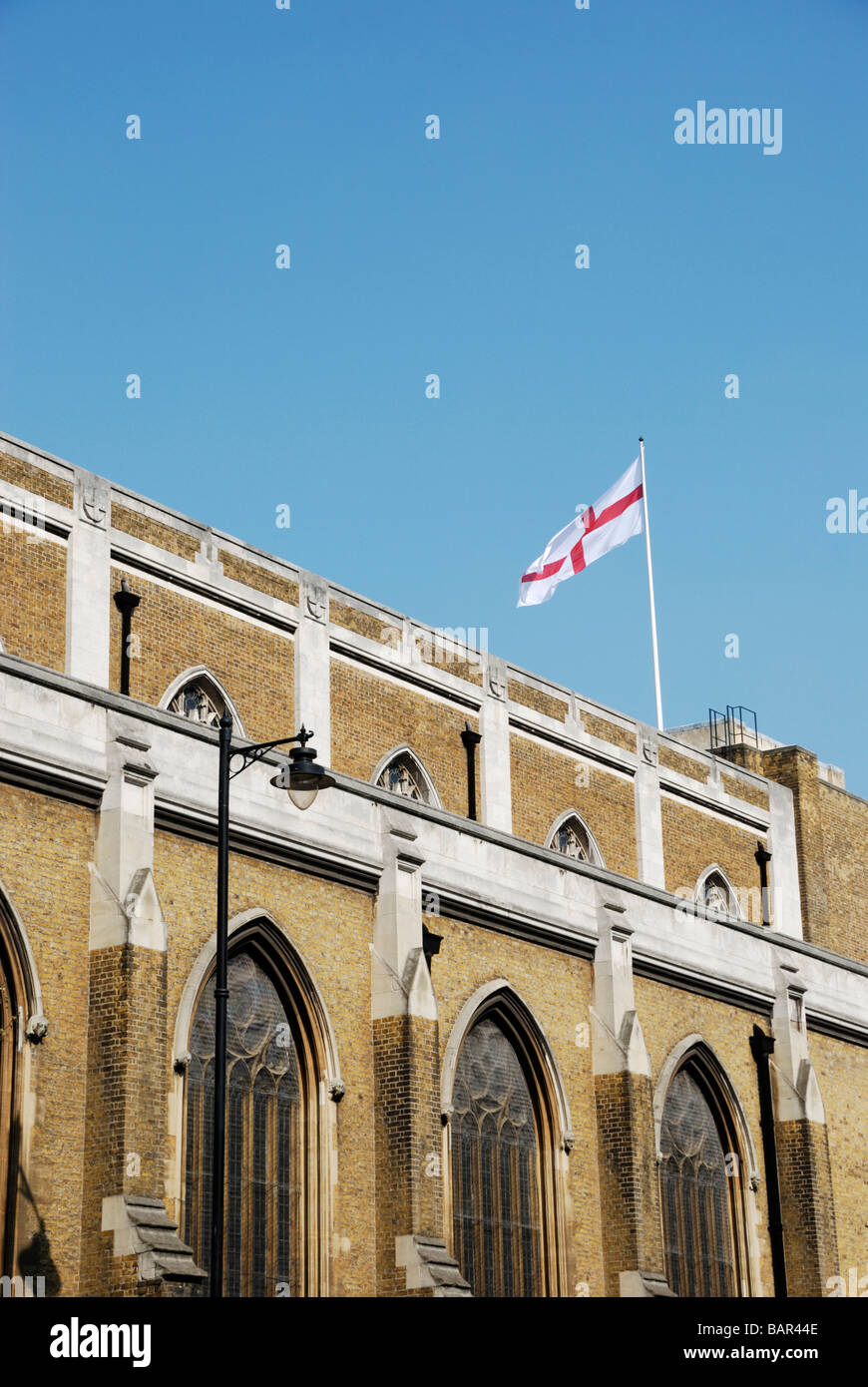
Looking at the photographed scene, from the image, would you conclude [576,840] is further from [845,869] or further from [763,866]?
[845,869]

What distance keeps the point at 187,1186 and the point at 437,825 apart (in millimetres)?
7114

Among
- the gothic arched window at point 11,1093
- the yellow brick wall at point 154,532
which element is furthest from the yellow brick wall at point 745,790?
the gothic arched window at point 11,1093

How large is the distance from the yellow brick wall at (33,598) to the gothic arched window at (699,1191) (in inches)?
476

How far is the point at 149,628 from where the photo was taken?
33188 mm

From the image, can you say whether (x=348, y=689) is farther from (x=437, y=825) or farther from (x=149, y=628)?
(x=437, y=825)

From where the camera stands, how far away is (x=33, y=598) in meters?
31.0

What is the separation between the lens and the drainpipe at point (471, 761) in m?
39.1

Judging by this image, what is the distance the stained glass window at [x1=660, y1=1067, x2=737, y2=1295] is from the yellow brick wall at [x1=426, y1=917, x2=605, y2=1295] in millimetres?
2260

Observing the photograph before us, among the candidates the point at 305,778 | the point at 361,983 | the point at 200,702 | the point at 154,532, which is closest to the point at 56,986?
the point at 305,778

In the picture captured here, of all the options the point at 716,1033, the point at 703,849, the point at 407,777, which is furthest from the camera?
the point at 703,849

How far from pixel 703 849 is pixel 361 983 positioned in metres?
18.9

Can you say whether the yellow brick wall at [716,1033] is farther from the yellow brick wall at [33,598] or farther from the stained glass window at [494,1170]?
the yellow brick wall at [33,598]

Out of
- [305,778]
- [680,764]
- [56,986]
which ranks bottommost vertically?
[56,986]

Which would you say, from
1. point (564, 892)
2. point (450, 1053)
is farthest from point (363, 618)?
point (450, 1053)
